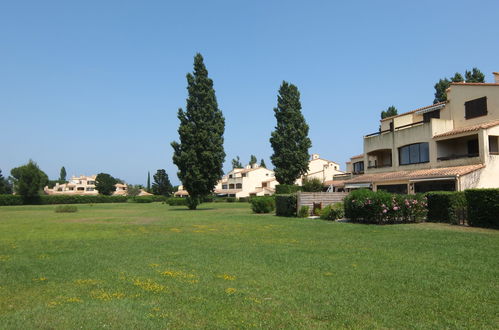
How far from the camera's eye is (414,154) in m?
36.2

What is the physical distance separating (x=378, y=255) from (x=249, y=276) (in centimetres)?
452

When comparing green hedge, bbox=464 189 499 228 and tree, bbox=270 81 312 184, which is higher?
tree, bbox=270 81 312 184

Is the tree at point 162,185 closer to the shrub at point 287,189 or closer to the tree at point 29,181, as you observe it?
the tree at point 29,181

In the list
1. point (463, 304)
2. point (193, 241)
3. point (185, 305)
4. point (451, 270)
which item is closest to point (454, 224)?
point (451, 270)

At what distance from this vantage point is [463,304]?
247 inches

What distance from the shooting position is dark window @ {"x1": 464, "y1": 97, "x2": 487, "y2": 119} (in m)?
31.7

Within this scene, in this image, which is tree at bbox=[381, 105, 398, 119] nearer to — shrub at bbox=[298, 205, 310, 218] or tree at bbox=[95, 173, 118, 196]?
shrub at bbox=[298, 205, 310, 218]

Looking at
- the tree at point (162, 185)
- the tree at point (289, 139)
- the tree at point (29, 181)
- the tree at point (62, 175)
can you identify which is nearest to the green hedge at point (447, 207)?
the tree at point (289, 139)

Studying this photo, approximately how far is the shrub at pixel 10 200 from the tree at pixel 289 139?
57745 mm

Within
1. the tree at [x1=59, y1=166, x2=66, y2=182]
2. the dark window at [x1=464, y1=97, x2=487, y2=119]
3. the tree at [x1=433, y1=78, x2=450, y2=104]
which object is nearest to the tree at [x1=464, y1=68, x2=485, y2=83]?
the tree at [x1=433, y1=78, x2=450, y2=104]

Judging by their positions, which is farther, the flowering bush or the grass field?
the flowering bush

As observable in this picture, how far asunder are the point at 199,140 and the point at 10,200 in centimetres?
5563

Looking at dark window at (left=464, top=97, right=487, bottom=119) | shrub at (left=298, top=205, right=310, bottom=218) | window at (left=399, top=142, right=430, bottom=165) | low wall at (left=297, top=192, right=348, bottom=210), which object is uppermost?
dark window at (left=464, top=97, right=487, bottom=119)

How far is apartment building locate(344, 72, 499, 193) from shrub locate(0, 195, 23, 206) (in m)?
71.7
